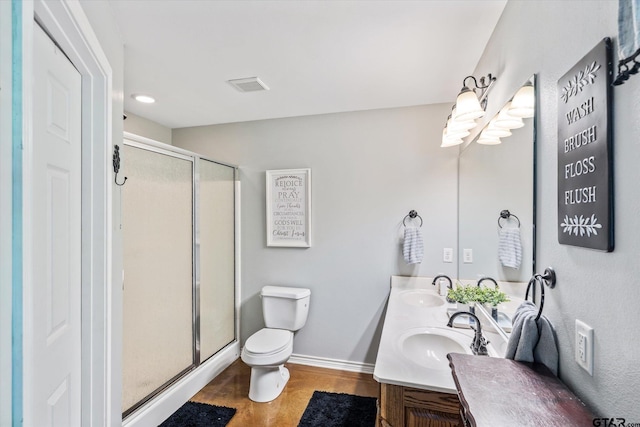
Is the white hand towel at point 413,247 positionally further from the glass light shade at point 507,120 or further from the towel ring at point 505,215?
the glass light shade at point 507,120

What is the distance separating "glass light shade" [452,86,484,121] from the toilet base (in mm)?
2103

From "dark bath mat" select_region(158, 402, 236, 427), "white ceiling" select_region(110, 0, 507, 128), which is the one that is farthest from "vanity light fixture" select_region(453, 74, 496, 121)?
"dark bath mat" select_region(158, 402, 236, 427)

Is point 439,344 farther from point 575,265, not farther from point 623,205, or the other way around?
point 623,205

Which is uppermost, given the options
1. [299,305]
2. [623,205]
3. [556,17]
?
[556,17]

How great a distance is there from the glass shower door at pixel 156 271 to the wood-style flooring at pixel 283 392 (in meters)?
0.36

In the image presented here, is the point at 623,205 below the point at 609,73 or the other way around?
below

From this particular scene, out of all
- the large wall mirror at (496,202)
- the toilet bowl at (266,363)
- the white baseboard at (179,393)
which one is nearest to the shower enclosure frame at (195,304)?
the white baseboard at (179,393)

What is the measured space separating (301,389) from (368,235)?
1.37m

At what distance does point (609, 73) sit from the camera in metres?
0.67

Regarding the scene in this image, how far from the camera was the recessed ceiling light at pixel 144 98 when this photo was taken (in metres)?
2.37

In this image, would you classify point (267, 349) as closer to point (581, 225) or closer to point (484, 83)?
point (581, 225)

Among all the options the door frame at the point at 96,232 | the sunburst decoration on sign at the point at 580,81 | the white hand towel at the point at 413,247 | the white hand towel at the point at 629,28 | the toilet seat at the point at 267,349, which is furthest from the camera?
the white hand towel at the point at 413,247

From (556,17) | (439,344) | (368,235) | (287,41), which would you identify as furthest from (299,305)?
(556,17)

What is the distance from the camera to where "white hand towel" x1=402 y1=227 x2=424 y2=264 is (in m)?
2.48
